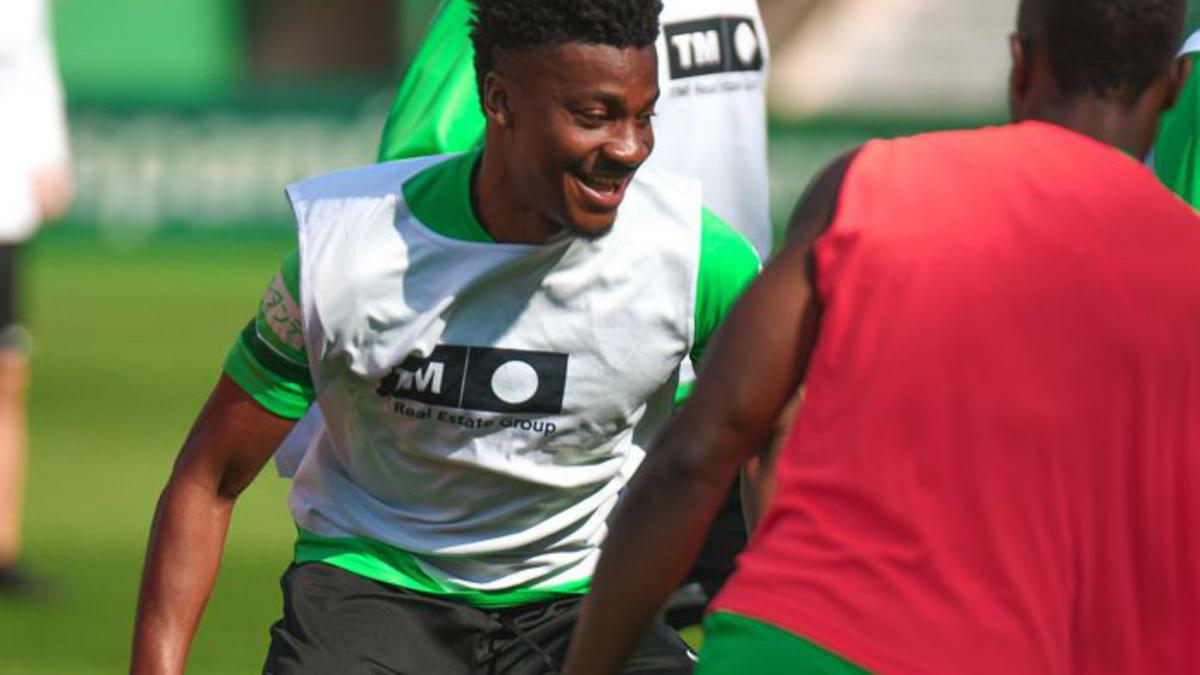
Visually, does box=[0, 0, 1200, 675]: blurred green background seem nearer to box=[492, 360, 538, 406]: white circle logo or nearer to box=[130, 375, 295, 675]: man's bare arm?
box=[130, 375, 295, 675]: man's bare arm

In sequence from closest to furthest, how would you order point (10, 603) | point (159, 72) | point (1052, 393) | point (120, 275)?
1. point (1052, 393)
2. point (10, 603)
3. point (120, 275)
4. point (159, 72)

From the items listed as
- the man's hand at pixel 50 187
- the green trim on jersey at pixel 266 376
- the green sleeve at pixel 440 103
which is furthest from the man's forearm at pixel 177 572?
the man's hand at pixel 50 187

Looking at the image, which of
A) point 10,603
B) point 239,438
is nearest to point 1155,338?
point 239,438

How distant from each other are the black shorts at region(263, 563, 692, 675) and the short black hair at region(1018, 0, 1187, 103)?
1640mm

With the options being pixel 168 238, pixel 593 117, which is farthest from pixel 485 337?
pixel 168 238

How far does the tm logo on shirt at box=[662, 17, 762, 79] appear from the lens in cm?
577

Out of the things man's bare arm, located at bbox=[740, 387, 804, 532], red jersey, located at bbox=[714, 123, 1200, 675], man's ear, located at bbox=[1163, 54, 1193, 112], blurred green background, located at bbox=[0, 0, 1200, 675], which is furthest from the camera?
blurred green background, located at bbox=[0, 0, 1200, 675]

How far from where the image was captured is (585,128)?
4.29m

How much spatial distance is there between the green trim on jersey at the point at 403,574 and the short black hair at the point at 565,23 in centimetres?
93

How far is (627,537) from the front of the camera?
3293 millimetres

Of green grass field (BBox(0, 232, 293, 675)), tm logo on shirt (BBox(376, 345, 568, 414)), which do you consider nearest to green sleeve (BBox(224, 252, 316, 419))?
tm logo on shirt (BBox(376, 345, 568, 414))

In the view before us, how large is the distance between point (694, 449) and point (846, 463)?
0.71ft

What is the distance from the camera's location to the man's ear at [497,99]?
4473 mm

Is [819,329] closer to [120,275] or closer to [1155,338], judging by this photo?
[1155,338]
